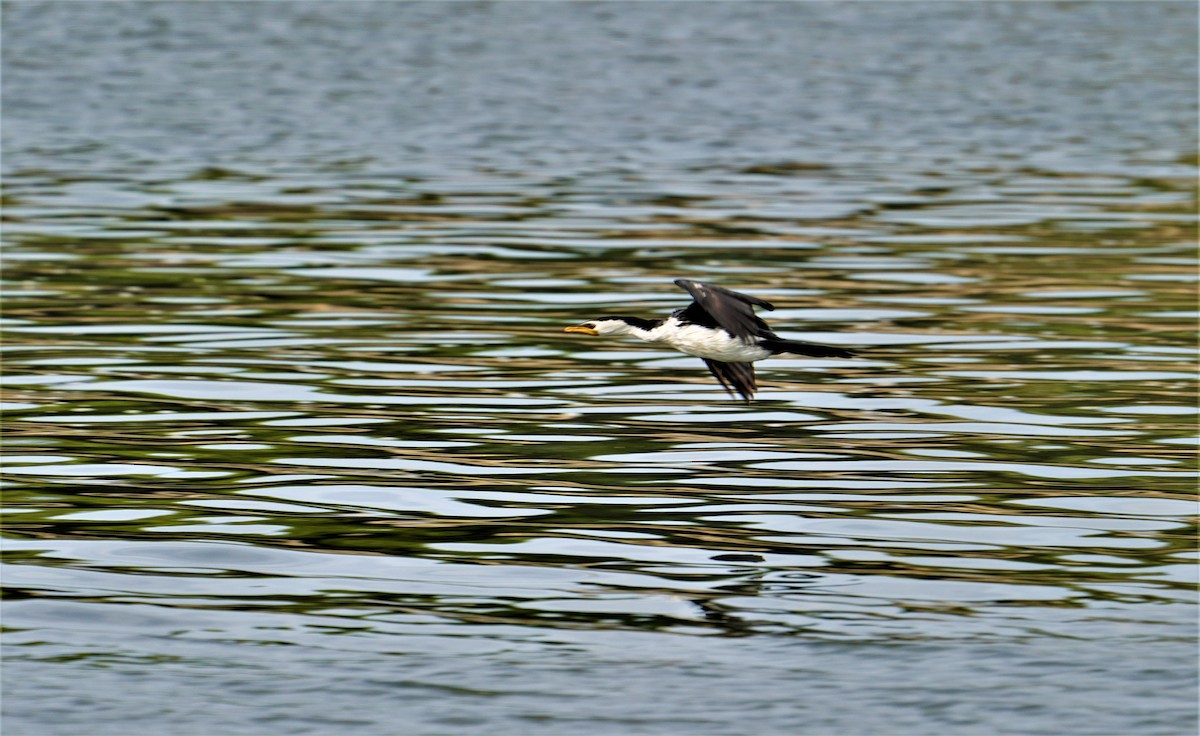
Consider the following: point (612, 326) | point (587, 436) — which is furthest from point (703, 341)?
point (587, 436)

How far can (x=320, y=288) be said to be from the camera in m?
19.7

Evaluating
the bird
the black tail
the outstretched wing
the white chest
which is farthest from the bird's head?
the black tail

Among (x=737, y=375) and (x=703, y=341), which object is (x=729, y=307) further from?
(x=737, y=375)

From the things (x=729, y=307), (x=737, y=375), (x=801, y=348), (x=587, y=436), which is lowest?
(x=587, y=436)

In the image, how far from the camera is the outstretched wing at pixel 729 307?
38.9ft

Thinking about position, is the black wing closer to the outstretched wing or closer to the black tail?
the black tail

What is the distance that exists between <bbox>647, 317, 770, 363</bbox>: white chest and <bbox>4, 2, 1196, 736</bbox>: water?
26.5 inches

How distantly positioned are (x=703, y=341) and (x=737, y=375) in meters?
1.04

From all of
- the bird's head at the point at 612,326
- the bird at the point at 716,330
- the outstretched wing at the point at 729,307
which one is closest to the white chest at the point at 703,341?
the bird at the point at 716,330

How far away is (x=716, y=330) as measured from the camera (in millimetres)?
12578

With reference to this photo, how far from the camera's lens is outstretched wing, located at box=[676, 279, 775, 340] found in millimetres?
11844

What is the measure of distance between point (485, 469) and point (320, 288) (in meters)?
7.32

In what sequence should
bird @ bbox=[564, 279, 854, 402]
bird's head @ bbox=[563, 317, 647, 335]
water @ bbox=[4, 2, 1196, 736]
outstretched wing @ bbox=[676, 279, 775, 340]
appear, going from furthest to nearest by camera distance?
1. bird's head @ bbox=[563, 317, 647, 335]
2. bird @ bbox=[564, 279, 854, 402]
3. outstretched wing @ bbox=[676, 279, 775, 340]
4. water @ bbox=[4, 2, 1196, 736]

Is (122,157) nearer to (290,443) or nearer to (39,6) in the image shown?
(290,443)
